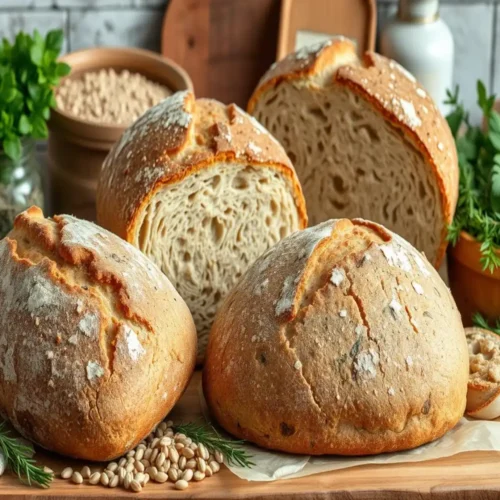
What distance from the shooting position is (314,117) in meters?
2.53

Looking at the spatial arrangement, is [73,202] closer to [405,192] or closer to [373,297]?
[405,192]

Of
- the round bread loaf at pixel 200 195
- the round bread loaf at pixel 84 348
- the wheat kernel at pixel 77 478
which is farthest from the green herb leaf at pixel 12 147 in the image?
the wheat kernel at pixel 77 478

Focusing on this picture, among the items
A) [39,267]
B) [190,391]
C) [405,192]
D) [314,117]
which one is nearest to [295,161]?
[314,117]

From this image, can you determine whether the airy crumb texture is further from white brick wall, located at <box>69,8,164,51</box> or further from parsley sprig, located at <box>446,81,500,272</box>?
Result: white brick wall, located at <box>69,8,164,51</box>

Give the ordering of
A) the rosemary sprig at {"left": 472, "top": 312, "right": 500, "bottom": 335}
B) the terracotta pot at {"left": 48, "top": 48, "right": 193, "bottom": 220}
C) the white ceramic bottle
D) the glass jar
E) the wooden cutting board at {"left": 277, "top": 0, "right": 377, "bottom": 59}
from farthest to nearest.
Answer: the wooden cutting board at {"left": 277, "top": 0, "right": 377, "bottom": 59}
the white ceramic bottle
the terracotta pot at {"left": 48, "top": 48, "right": 193, "bottom": 220}
the glass jar
the rosemary sprig at {"left": 472, "top": 312, "right": 500, "bottom": 335}

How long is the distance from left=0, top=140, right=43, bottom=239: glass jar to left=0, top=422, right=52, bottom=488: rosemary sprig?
983 millimetres

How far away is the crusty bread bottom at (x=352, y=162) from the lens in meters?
2.44

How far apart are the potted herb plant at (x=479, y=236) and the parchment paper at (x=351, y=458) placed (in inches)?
19.3

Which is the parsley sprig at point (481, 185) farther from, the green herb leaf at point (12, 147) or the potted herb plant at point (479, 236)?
the green herb leaf at point (12, 147)

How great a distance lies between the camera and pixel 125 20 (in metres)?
3.70

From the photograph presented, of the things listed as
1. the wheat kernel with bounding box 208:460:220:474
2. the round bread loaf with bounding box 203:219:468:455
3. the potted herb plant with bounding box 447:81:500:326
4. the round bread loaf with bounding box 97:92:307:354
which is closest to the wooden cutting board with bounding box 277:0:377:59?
the potted herb plant with bounding box 447:81:500:326

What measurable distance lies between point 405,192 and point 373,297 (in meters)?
0.71

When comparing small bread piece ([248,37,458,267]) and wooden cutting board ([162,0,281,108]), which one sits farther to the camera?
wooden cutting board ([162,0,281,108])

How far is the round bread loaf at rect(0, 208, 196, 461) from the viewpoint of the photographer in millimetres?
1767
